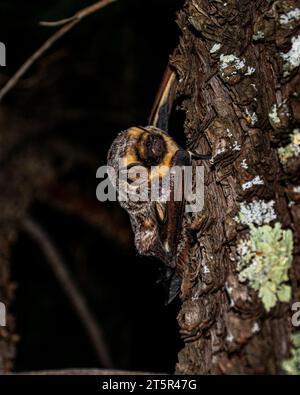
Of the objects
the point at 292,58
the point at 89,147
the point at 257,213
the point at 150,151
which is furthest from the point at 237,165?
the point at 89,147

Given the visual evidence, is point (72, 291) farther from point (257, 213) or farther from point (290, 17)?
point (290, 17)

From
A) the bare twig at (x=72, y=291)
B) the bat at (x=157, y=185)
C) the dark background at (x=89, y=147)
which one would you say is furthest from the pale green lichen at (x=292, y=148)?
the bare twig at (x=72, y=291)

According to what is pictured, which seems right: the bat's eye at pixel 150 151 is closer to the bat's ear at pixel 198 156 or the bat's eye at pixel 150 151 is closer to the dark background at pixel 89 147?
the bat's ear at pixel 198 156

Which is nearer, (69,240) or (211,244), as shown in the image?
(211,244)

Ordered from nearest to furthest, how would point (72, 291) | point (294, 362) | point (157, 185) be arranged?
point (294, 362), point (157, 185), point (72, 291)

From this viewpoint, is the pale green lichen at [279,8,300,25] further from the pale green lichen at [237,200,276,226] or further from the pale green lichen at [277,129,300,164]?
the pale green lichen at [237,200,276,226]
